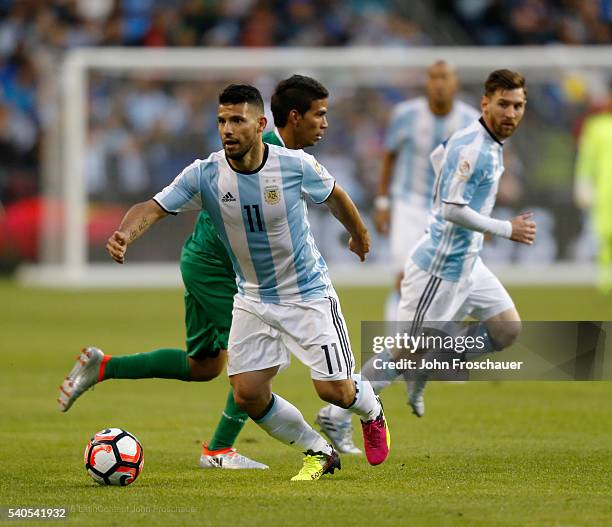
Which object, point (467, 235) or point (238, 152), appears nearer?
point (238, 152)

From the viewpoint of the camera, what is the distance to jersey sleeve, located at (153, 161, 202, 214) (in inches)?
272

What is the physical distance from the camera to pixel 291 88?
289 inches

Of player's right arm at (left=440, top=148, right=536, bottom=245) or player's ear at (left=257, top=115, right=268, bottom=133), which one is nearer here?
player's ear at (left=257, top=115, right=268, bottom=133)

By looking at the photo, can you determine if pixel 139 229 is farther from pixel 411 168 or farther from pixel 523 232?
pixel 411 168

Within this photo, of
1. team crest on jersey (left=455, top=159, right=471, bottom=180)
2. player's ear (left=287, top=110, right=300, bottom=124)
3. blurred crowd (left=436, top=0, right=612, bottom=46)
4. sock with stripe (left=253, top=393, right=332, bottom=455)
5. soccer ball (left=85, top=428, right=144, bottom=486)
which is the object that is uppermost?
blurred crowd (left=436, top=0, right=612, bottom=46)

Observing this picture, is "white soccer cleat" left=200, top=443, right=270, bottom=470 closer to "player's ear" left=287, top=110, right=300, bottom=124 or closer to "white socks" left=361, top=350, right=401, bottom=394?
"white socks" left=361, top=350, right=401, bottom=394

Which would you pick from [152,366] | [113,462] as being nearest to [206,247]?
[152,366]

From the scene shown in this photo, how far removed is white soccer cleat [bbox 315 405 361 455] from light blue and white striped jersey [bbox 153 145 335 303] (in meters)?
1.17

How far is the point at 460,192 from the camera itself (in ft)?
27.0

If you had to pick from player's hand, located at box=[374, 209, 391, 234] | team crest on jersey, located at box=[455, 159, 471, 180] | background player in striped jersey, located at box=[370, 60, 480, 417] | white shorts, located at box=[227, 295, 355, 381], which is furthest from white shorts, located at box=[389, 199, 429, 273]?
white shorts, located at box=[227, 295, 355, 381]

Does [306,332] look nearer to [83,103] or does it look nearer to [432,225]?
[432,225]

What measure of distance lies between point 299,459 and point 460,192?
181 centimetres

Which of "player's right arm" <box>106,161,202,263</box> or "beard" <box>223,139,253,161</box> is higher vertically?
"beard" <box>223,139,253,161</box>

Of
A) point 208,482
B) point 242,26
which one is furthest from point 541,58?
point 208,482
